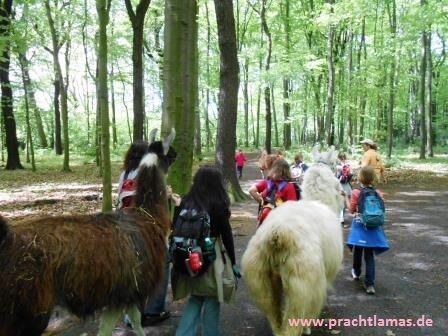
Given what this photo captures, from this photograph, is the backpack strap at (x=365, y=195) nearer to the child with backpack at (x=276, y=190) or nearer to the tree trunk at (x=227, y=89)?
the child with backpack at (x=276, y=190)

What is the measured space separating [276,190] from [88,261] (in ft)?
9.46

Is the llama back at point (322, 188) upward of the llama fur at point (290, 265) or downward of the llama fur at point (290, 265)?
upward

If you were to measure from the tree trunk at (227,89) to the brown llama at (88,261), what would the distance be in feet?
23.6

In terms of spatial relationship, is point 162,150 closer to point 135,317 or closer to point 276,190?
point 135,317

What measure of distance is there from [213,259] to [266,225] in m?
0.71

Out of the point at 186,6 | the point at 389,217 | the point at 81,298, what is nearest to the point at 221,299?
the point at 81,298

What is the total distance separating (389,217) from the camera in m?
10.5

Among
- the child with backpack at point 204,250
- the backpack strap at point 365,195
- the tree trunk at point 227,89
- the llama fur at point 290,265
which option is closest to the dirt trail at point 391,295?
the llama fur at point 290,265

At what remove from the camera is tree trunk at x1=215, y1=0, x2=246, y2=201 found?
1049 cm

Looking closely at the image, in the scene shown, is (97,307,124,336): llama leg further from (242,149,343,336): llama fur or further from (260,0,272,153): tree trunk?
(260,0,272,153): tree trunk

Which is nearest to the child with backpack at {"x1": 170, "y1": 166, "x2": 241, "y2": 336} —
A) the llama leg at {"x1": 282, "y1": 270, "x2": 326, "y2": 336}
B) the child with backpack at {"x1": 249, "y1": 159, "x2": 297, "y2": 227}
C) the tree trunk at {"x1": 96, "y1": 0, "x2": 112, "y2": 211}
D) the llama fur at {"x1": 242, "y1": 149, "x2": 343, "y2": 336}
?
the llama fur at {"x1": 242, "y1": 149, "x2": 343, "y2": 336}

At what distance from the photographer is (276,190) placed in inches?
211

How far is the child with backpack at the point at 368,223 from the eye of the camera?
5.35 meters

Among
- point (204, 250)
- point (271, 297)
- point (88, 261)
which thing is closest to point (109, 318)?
point (88, 261)
